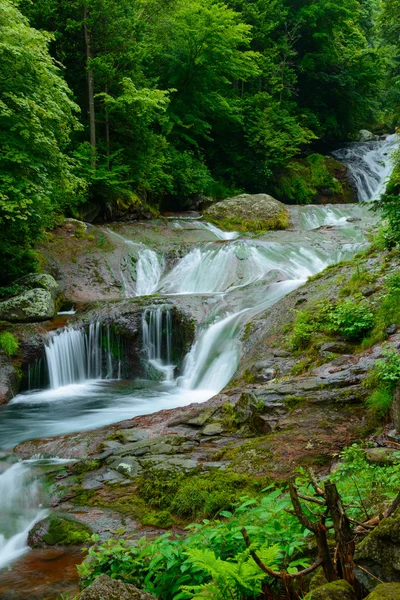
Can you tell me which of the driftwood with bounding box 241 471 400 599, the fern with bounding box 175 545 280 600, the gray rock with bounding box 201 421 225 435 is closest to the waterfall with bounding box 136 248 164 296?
the gray rock with bounding box 201 421 225 435

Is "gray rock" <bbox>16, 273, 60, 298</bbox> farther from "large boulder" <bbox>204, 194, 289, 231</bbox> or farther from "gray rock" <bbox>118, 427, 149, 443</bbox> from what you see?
"large boulder" <bbox>204, 194, 289, 231</bbox>

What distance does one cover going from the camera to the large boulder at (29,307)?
1159cm

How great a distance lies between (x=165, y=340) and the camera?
11812 mm

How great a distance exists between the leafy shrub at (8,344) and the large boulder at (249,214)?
10608mm

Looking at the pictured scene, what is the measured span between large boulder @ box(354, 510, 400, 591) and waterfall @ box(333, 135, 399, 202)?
2356 cm

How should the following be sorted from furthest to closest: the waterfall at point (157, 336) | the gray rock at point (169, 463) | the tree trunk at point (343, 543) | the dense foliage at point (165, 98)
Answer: the waterfall at point (157, 336)
the dense foliage at point (165, 98)
the gray rock at point (169, 463)
the tree trunk at point (343, 543)

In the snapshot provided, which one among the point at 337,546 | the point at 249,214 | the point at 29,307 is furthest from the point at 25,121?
the point at 249,214

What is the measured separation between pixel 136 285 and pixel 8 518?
10872mm

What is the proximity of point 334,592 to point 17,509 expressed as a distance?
449cm

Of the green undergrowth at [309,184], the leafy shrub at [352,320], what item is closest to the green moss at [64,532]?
the leafy shrub at [352,320]

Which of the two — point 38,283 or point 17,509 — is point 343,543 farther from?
point 38,283

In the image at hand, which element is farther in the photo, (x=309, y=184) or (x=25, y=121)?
(x=309, y=184)

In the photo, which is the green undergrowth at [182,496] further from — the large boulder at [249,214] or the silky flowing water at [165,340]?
the large boulder at [249,214]

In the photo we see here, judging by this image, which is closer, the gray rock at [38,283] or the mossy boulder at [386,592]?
the mossy boulder at [386,592]
